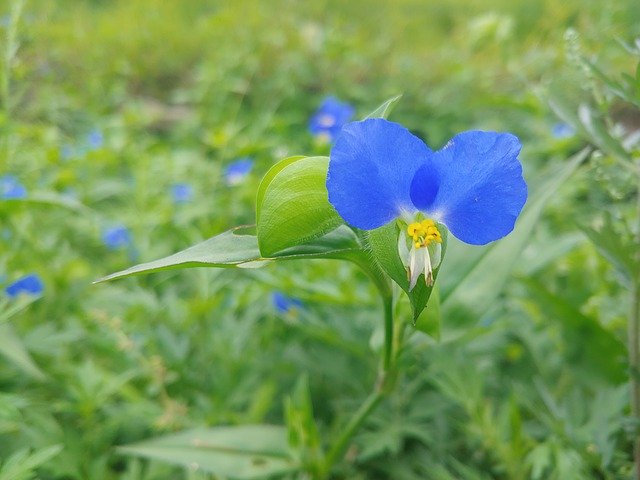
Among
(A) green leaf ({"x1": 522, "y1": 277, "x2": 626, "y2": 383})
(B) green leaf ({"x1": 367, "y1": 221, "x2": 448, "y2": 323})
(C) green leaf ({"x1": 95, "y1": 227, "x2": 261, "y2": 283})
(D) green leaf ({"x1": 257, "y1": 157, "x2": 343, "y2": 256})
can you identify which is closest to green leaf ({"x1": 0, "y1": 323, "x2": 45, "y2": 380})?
(C) green leaf ({"x1": 95, "y1": 227, "x2": 261, "y2": 283})

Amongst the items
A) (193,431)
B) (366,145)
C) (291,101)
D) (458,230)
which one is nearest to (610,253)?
(458,230)

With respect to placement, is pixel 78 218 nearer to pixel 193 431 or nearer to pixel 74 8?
pixel 193 431

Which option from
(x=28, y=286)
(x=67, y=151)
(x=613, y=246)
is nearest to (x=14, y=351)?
(x=28, y=286)

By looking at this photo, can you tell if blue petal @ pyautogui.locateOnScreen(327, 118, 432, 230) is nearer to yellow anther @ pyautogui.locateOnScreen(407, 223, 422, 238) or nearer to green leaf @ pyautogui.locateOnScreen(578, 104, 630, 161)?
yellow anther @ pyautogui.locateOnScreen(407, 223, 422, 238)

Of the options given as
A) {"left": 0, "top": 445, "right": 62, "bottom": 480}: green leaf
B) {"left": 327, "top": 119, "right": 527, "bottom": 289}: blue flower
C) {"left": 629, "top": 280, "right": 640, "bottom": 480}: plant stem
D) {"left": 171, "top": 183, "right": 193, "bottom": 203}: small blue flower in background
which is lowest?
{"left": 171, "top": 183, "right": 193, "bottom": 203}: small blue flower in background

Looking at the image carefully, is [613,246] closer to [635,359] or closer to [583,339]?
[635,359]

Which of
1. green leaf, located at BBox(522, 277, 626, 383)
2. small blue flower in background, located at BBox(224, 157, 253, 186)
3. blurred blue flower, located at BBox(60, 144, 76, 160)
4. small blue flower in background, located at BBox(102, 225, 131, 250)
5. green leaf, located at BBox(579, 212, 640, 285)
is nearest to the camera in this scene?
green leaf, located at BBox(579, 212, 640, 285)

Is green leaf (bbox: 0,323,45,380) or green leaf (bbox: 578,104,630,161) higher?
green leaf (bbox: 578,104,630,161)
